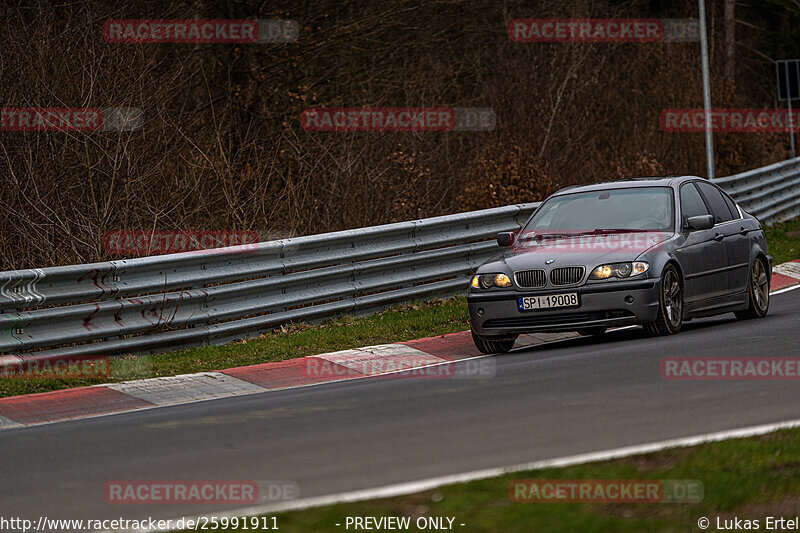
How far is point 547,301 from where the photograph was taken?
1163cm

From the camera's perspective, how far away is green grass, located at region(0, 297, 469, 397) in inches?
431

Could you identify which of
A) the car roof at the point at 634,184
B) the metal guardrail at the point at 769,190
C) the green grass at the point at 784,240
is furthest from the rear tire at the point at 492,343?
the metal guardrail at the point at 769,190

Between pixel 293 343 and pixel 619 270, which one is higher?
pixel 619 270

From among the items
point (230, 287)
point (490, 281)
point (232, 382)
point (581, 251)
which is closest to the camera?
point (232, 382)

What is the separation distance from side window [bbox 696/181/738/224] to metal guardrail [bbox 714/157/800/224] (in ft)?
22.6

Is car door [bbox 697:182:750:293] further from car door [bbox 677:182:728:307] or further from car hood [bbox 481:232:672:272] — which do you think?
car hood [bbox 481:232:672:272]

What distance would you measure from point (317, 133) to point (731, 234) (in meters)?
12.8

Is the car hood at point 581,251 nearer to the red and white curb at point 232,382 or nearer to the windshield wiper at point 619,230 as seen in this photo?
the windshield wiper at point 619,230

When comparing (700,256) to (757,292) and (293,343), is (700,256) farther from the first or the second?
(293,343)

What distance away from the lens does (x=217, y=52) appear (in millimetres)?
25312

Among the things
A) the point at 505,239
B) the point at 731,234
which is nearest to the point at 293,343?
the point at 505,239

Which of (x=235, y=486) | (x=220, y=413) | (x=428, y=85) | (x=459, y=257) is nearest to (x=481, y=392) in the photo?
(x=220, y=413)

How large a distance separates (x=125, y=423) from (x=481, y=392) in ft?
8.01

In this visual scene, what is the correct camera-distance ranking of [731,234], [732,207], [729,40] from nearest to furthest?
[731,234], [732,207], [729,40]
